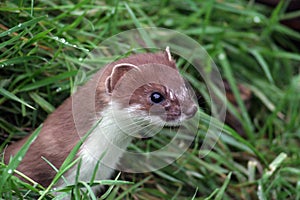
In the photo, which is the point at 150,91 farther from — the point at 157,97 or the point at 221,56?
the point at 221,56

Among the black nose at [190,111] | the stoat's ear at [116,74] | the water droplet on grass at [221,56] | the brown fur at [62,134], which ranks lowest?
the brown fur at [62,134]

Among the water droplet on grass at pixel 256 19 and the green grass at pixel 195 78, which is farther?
the water droplet on grass at pixel 256 19

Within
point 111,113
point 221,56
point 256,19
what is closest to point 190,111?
point 111,113

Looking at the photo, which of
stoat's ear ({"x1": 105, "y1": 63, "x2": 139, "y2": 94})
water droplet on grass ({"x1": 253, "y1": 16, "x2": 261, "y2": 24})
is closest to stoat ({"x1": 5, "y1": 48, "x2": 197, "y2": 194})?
stoat's ear ({"x1": 105, "y1": 63, "x2": 139, "y2": 94})

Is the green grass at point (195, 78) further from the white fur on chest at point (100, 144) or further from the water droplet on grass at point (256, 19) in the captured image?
the white fur on chest at point (100, 144)

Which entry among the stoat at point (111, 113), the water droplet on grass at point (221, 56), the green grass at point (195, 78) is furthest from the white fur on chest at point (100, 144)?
the water droplet on grass at point (221, 56)

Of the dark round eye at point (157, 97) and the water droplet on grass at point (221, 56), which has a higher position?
the water droplet on grass at point (221, 56)

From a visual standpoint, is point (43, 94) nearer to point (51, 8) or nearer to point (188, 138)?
point (51, 8)

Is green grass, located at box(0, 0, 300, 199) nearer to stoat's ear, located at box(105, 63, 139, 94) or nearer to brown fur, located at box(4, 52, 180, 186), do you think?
brown fur, located at box(4, 52, 180, 186)
